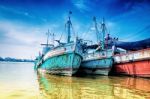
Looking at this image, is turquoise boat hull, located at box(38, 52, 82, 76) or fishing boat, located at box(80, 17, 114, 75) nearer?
turquoise boat hull, located at box(38, 52, 82, 76)

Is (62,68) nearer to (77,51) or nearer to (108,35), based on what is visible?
(77,51)

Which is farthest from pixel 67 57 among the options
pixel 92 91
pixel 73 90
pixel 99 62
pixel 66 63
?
pixel 92 91

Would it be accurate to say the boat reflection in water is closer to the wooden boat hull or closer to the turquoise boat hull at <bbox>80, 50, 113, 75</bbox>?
the wooden boat hull

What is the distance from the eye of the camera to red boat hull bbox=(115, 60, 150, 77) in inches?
732

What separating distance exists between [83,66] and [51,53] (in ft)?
19.4

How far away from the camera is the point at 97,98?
832 centimetres

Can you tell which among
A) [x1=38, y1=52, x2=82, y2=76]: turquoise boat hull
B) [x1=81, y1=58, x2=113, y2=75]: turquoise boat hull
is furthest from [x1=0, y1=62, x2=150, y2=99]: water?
[x1=81, y1=58, x2=113, y2=75]: turquoise boat hull

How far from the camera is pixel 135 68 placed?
65.9 feet

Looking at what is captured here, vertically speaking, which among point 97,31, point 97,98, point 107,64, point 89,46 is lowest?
point 97,98

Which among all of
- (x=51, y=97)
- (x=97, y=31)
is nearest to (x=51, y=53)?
(x=97, y=31)

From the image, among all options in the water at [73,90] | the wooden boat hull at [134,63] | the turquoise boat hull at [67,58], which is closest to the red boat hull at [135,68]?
the wooden boat hull at [134,63]

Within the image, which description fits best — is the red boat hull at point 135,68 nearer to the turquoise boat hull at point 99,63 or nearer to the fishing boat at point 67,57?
the turquoise boat hull at point 99,63

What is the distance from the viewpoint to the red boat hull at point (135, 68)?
1859 centimetres

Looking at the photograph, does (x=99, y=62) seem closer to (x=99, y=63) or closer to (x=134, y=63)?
(x=99, y=63)
